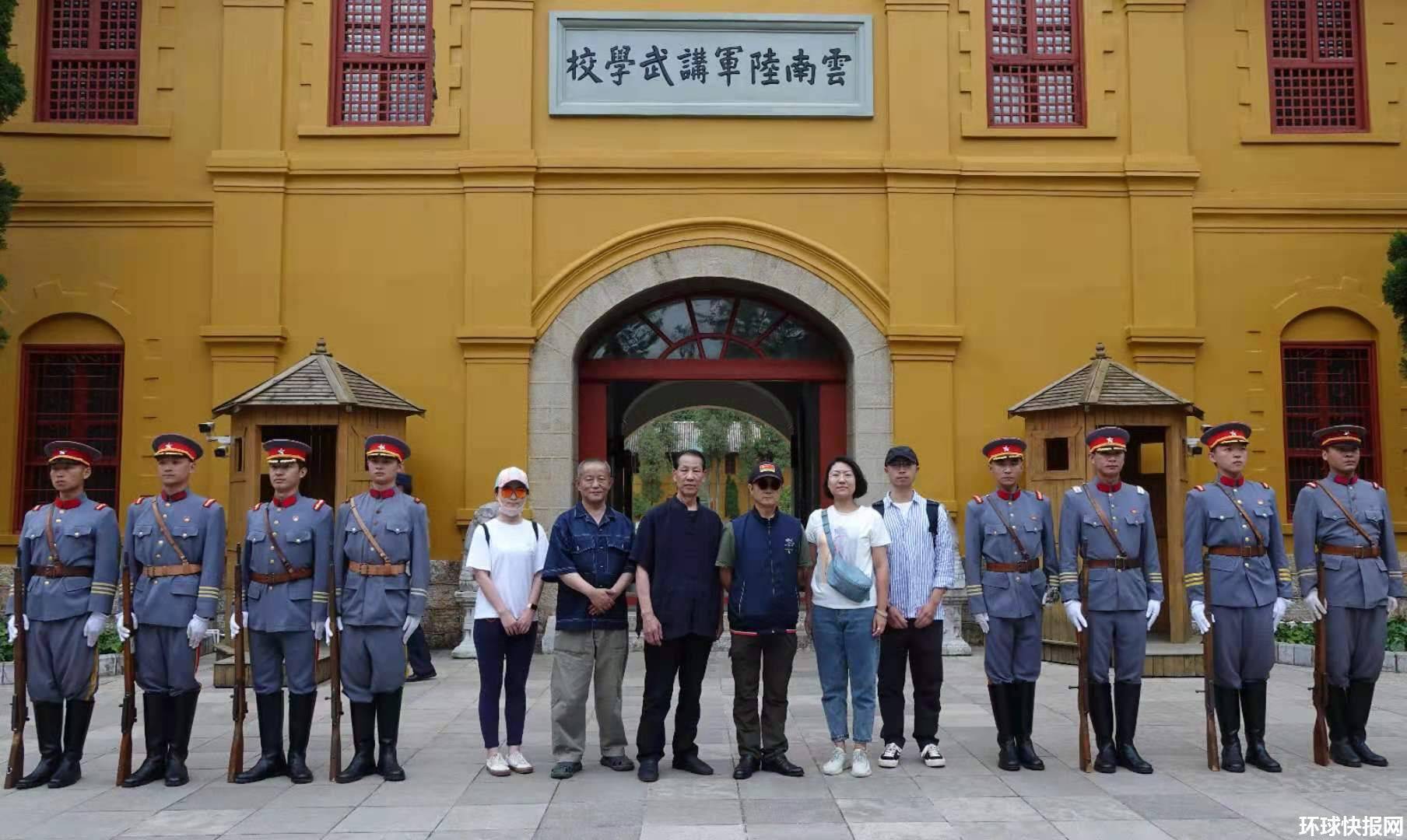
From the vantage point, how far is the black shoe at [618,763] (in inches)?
248

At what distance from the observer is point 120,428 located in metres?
11.3

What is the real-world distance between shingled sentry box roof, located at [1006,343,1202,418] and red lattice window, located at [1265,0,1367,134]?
3.36 meters

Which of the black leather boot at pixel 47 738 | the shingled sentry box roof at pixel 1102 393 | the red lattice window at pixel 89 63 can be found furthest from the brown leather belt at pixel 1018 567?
the red lattice window at pixel 89 63

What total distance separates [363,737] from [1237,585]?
179 inches

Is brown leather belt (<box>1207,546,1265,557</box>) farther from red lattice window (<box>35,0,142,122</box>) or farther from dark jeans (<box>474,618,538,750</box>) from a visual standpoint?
red lattice window (<box>35,0,142,122</box>)

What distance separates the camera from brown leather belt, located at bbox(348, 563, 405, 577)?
6305 millimetres

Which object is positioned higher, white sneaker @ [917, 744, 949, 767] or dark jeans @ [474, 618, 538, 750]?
dark jeans @ [474, 618, 538, 750]

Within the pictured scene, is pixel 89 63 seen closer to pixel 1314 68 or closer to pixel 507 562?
pixel 507 562

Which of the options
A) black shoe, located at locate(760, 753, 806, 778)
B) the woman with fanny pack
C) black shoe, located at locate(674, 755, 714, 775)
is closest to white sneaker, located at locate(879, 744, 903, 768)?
the woman with fanny pack

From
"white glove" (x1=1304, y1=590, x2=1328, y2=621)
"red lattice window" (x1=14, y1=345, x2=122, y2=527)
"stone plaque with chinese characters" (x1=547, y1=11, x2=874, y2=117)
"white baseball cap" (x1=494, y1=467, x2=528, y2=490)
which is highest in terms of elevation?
"stone plaque with chinese characters" (x1=547, y1=11, x2=874, y2=117)

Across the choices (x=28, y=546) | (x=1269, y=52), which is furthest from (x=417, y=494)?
(x=1269, y=52)

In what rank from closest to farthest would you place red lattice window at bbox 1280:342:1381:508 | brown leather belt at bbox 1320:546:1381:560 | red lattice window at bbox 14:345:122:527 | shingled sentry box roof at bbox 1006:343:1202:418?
1. brown leather belt at bbox 1320:546:1381:560
2. shingled sentry box roof at bbox 1006:343:1202:418
3. red lattice window at bbox 14:345:122:527
4. red lattice window at bbox 1280:342:1381:508

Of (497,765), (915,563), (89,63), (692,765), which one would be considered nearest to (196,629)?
(497,765)

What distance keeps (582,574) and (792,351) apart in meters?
6.13
